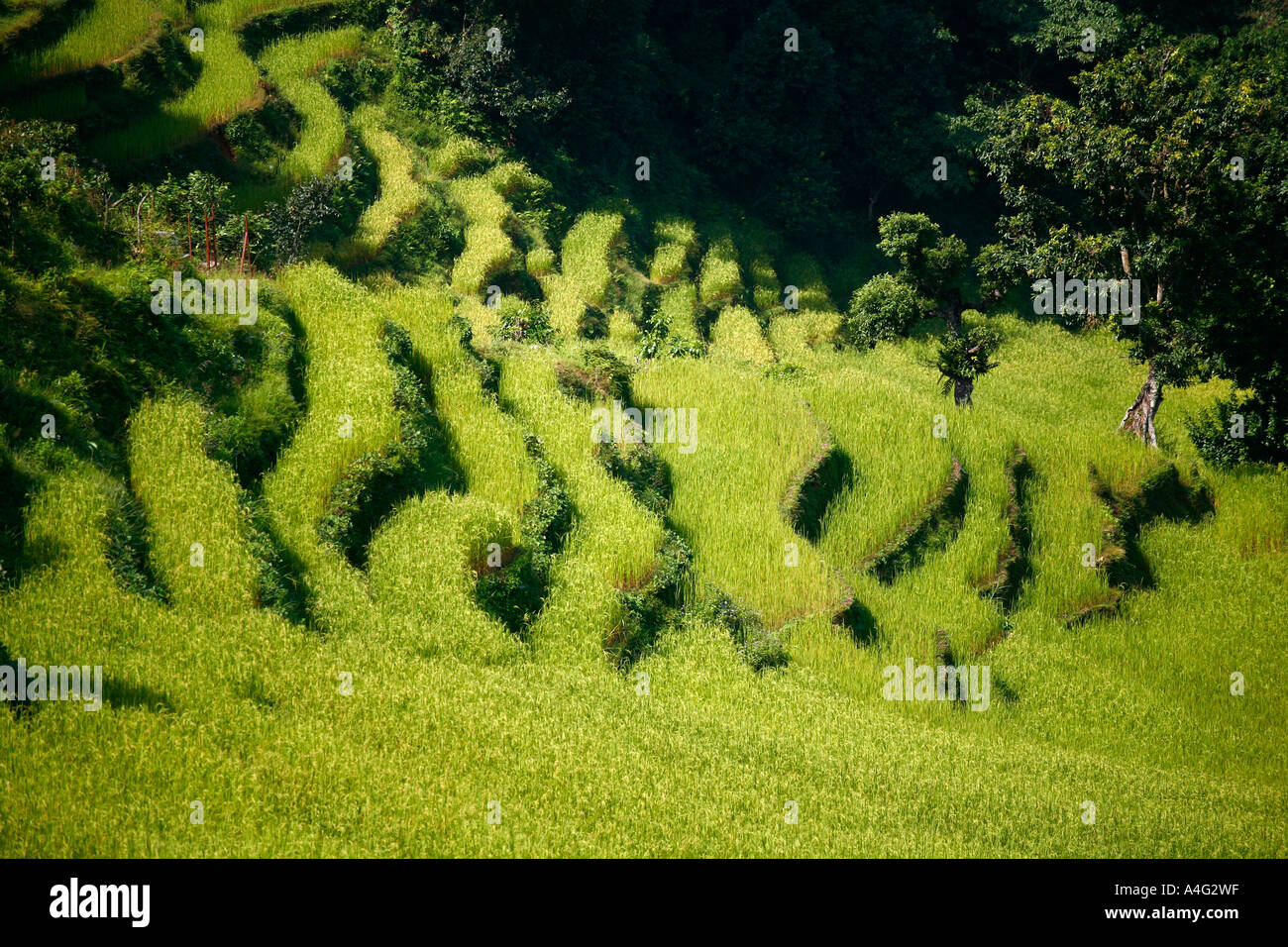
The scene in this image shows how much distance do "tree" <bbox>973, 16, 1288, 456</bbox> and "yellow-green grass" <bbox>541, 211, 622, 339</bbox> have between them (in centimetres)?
965

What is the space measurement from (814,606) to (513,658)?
4636 millimetres

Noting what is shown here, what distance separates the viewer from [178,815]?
7.51m

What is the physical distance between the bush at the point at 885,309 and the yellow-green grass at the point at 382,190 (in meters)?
A: 10.1

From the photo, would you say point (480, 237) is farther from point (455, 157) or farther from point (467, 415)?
point (467, 415)

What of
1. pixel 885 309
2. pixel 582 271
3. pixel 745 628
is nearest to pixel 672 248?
pixel 582 271

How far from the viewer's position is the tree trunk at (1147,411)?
2055 centimetres

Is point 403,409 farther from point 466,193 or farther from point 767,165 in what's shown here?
point 767,165

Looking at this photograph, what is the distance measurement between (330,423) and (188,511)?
2604 mm

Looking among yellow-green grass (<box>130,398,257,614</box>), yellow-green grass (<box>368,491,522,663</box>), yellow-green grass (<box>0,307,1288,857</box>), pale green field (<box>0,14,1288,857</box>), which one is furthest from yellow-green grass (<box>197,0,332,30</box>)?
yellow-green grass (<box>368,491,522,663</box>)

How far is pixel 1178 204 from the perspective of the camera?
767 inches

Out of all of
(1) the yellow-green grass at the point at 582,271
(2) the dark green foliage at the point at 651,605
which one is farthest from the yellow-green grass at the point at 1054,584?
(1) the yellow-green grass at the point at 582,271

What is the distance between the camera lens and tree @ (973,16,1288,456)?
18922mm

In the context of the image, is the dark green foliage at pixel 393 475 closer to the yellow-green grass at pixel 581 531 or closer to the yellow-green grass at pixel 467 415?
the yellow-green grass at pixel 467 415

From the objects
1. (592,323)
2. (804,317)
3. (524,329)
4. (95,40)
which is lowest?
(524,329)
